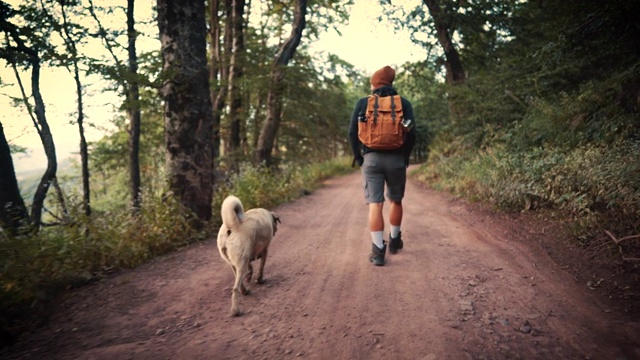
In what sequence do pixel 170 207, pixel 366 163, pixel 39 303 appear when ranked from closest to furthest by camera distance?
pixel 39 303, pixel 366 163, pixel 170 207

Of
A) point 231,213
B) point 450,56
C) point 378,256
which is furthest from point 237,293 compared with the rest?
Answer: point 450,56

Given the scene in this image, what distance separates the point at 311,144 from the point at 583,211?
16548mm

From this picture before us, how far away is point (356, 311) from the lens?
9.27 ft

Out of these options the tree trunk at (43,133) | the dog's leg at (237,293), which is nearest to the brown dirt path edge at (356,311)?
the dog's leg at (237,293)

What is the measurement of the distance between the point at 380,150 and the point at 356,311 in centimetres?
185

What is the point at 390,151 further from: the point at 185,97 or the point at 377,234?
the point at 185,97

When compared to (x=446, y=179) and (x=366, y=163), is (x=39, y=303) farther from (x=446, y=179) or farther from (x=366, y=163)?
(x=446, y=179)

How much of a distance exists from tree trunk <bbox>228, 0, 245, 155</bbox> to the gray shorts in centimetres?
755

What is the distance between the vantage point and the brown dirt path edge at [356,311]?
7.48 feet

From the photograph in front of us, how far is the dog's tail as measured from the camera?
3.11 meters

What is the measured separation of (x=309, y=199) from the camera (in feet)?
33.3

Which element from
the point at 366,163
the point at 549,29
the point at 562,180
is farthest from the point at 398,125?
the point at 549,29

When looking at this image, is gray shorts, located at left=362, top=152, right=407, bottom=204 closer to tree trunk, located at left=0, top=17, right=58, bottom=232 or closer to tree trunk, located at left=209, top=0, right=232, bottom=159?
tree trunk, located at left=209, top=0, right=232, bottom=159

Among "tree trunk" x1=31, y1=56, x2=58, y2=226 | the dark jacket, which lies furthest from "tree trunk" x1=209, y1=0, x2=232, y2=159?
the dark jacket
